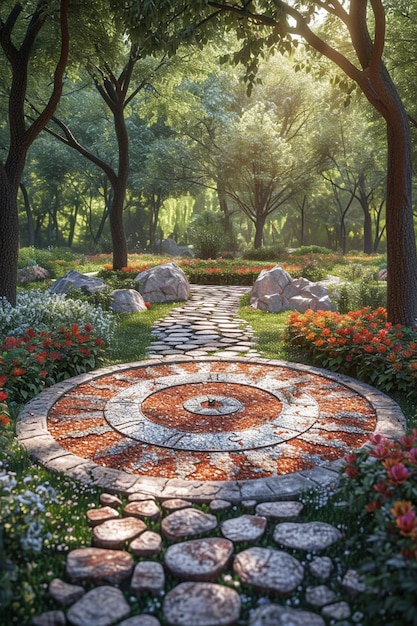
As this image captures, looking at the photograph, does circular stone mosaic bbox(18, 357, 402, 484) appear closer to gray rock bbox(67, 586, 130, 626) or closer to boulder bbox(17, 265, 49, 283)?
gray rock bbox(67, 586, 130, 626)

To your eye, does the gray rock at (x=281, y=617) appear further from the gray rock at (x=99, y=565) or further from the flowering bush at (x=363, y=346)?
the flowering bush at (x=363, y=346)

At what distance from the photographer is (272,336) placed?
8859mm

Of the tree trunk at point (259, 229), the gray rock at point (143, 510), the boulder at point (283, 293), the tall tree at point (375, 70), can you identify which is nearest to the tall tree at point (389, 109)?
the tall tree at point (375, 70)

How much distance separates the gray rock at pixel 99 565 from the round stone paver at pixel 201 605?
1.08ft

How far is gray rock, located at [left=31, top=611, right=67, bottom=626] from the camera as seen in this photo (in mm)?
2369

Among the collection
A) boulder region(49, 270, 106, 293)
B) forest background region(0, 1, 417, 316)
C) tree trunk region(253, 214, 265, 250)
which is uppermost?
forest background region(0, 1, 417, 316)

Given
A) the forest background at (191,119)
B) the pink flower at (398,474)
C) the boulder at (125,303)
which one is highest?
the forest background at (191,119)

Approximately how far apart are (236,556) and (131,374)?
13.0 feet

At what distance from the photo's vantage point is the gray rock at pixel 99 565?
2.70m

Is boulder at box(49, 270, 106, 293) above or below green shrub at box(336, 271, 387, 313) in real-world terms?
above

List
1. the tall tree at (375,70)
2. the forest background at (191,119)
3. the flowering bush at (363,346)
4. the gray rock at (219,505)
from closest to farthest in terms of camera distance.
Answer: the gray rock at (219,505), the flowering bush at (363,346), the tall tree at (375,70), the forest background at (191,119)

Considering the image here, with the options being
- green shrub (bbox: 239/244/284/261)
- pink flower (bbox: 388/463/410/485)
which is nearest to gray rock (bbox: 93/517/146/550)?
pink flower (bbox: 388/463/410/485)

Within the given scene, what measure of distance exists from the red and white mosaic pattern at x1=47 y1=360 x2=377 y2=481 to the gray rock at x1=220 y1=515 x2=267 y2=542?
2.08 ft

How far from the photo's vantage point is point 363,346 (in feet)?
20.6
